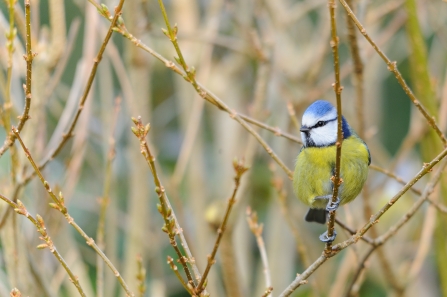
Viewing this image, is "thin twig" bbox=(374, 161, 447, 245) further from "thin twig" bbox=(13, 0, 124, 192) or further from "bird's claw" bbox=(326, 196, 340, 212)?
"thin twig" bbox=(13, 0, 124, 192)

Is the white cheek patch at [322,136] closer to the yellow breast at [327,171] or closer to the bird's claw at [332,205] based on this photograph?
the yellow breast at [327,171]

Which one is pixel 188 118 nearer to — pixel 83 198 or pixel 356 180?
pixel 83 198

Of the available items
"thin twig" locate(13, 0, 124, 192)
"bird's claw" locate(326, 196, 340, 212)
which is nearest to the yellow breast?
"bird's claw" locate(326, 196, 340, 212)

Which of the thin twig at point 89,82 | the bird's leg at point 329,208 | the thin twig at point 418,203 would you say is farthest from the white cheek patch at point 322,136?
the thin twig at point 89,82

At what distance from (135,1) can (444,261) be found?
1617 mm

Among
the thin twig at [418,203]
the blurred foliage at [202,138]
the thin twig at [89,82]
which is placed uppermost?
the blurred foliage at [202,138]

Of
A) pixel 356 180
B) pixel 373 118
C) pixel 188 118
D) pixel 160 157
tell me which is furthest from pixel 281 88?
pixel 160 157

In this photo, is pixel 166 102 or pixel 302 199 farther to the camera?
pixel 166 102

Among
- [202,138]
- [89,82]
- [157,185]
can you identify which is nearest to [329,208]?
[157,185]

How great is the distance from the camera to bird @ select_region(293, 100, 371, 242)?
183cm

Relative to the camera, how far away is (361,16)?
1.96 metres

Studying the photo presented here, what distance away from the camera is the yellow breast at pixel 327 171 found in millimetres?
1812

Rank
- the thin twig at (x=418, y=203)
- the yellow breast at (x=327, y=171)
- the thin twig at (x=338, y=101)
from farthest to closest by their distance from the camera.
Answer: the yellow breast at (x=327, y=171)
the thin twig at (x=418, y=203)
the thin twig at (x=338, y=101)

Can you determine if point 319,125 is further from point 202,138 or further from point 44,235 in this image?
point 202,138
